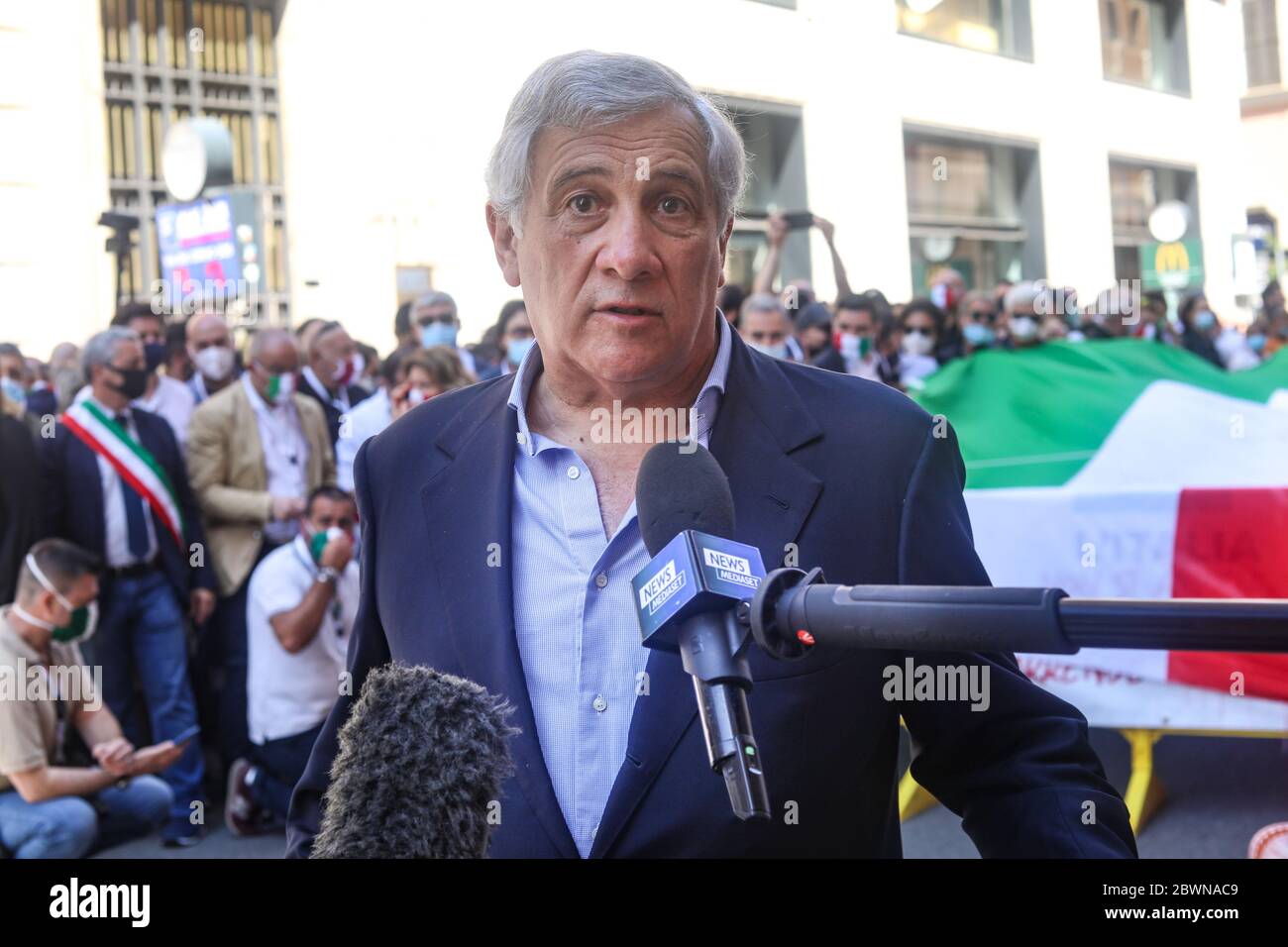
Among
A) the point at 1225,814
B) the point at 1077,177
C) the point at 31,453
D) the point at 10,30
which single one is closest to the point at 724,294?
the point at 1077,177

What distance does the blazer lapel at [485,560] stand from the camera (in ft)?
4.73

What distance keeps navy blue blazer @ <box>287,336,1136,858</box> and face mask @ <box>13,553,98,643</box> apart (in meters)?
3.09

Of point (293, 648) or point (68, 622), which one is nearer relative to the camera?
point (68, 622)

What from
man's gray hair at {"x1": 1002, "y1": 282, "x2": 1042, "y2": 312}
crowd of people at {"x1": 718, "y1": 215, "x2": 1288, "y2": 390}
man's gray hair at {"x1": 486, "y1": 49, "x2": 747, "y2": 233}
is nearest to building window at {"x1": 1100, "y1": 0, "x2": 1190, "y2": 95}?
crowd of people at {"x1": 718, "y1": 215, "x2": 1288, "y2": 390}

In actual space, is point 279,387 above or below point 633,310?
above

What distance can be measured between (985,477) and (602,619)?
3474mm

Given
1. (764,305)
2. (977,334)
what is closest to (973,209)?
(977,334)

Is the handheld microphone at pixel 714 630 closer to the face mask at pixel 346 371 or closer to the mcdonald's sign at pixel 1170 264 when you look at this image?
the face mask at pixel 346 371

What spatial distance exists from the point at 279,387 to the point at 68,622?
1.30 metres

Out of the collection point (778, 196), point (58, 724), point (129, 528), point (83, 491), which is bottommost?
point (58, 724)

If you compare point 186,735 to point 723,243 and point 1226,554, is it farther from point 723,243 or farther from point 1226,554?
point 723,243

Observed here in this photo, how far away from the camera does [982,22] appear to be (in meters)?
4.67

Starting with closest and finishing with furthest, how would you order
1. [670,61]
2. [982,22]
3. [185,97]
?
[982,22] → [670,61] → [185,97]

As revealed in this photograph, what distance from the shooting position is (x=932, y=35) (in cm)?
535
